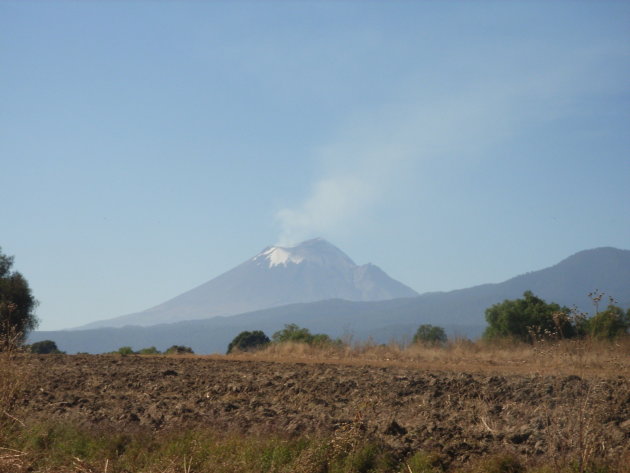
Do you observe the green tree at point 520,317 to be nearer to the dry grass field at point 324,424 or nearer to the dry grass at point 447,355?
the dry grass at point 447,355

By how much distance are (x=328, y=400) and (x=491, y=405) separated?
363 centimetres

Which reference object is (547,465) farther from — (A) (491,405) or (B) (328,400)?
(B) (328,400)

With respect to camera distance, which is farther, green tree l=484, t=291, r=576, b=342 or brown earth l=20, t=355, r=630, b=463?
green tree l=484, t=291, r=576, b=342

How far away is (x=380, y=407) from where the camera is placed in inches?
575

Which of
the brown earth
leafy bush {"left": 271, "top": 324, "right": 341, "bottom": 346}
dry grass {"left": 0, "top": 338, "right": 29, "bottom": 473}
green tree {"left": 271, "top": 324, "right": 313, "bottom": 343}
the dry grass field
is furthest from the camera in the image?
green tree {"left": 271, "top": 324, "right": 313, "bottom": 343}

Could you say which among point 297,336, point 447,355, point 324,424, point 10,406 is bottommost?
point 324,424

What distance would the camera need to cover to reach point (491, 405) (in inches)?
547

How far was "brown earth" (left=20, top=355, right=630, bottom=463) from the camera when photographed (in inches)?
433

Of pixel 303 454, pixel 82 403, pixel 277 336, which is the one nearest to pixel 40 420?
pixel 82 403

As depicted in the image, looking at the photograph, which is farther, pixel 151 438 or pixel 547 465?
pixel 151 438

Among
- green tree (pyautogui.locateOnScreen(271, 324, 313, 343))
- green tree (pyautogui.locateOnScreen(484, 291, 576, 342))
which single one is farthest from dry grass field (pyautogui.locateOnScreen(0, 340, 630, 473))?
green tree (pyautogui.locateOnScreen(271, 324, 313, 343))

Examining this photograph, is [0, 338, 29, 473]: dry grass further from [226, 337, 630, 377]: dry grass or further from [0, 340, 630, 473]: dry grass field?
[226, 337, 630, 377]: dry grass

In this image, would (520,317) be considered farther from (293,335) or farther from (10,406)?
(10,406)

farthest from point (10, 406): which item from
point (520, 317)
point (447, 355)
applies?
point (520, 317)
